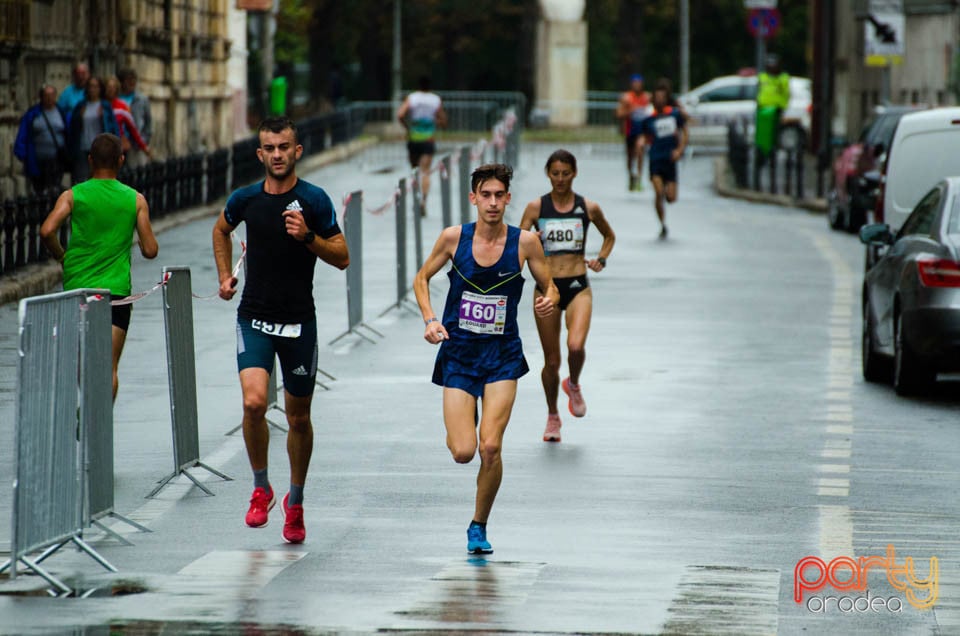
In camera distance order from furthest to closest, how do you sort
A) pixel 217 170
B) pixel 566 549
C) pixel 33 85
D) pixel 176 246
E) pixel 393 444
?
pixel 217 170
pixel 33 85
pixel 176 246
pixel 393 444
pixel 566 549

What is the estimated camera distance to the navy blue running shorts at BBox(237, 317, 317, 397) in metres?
9.72

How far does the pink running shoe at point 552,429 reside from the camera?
12.9 metres

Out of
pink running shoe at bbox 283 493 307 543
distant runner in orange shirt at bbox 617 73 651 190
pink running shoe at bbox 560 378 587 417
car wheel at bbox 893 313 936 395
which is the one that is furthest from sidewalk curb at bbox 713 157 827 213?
pink running shoe at bbox 283 493 307 543

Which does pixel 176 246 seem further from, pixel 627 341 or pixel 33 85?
pixel 627 341

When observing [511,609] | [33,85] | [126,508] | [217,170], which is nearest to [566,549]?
[511,609]

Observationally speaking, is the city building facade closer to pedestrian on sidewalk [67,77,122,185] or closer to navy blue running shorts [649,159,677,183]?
pedestrian on sidewalk [67,77,122,185]

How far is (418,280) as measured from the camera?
10.1m

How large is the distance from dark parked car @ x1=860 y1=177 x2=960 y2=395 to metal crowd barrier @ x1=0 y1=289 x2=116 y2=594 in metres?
6.67

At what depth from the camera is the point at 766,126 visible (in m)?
42.4

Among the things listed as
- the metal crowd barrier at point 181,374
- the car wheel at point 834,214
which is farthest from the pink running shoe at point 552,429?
the car wheel at point 834,214

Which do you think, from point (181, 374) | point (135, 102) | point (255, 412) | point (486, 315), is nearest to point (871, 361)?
point (181, 374)

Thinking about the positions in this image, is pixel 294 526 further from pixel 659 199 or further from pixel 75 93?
pixel 659 199

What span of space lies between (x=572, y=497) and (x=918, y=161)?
11.5 metres

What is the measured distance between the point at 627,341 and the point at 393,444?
566 cm
